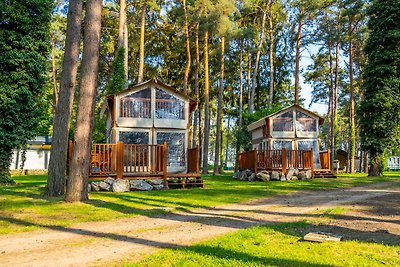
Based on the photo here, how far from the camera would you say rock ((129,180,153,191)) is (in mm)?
14516

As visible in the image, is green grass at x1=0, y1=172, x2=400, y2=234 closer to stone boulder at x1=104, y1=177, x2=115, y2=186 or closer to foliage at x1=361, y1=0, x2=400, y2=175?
stone boulder at x1=104, y1=177, x2=115, y2=186

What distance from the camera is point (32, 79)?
16.8 meters

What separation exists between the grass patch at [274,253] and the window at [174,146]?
43.0ft

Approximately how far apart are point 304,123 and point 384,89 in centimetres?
544

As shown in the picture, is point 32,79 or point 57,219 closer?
point 57,219

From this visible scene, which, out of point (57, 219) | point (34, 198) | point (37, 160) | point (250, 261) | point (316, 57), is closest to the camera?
point (250, 261)

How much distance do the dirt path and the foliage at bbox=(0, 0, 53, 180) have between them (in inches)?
433

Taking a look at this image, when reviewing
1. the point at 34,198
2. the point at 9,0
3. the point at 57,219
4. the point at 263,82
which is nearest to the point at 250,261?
the point at 57,219

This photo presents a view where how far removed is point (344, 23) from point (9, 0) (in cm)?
2524

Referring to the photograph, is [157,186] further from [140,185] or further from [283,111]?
[283,111]

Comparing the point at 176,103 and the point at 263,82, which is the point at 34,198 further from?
the point at 263,82

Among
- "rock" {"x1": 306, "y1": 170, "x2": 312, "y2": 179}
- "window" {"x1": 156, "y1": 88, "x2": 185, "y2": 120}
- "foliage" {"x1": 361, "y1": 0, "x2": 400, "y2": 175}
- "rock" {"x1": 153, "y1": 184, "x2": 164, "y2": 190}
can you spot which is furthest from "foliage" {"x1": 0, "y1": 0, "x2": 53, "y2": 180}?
"foliage" {"x1": 361, "y1": 0, "x2": 400, "y2": 175}

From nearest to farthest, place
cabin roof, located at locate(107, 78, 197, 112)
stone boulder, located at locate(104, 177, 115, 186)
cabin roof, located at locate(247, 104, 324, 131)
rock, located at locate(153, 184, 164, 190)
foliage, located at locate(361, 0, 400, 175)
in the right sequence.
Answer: stone boulder, located at locate(104, 177, 115, 186), rock, located at locate(153, 184, 164, 190), cabin roof, located at locate(107, 78, 197, 112), foliage, located at locate(361, 0, 400, 175), cabin roof, located at locate(247, 104, 324, 131)

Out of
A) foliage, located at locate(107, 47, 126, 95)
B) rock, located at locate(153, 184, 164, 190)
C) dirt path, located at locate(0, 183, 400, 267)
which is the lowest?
dirt path, located at locate(0, 183, 400, 267)
